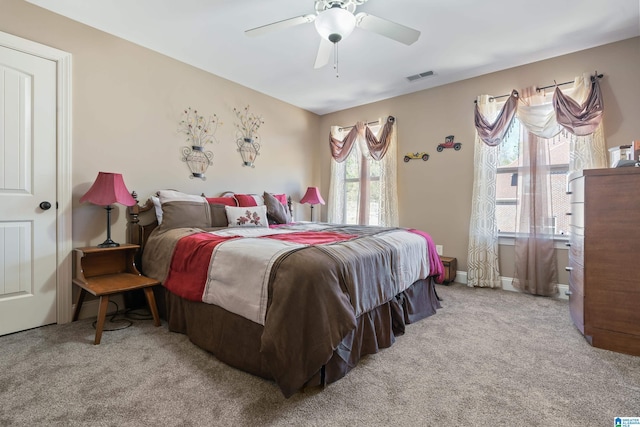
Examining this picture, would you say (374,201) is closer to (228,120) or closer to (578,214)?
(228,120)

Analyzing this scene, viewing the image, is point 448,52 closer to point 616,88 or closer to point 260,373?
point 616,88

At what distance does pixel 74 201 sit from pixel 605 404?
372 cm

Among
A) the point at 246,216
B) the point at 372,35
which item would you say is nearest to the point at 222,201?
the point at 246,216

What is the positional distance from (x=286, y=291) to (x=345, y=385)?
61 centimetres

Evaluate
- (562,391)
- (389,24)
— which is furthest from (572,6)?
(562,391)

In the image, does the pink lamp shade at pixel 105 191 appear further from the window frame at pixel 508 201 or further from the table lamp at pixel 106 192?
the window frame at pixel 508 201

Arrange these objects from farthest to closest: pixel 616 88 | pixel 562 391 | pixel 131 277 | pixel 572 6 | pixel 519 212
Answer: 1. pixel 519 212
2. pixel 616 88
3. pixel 131 277
4. pixel 572 6
5. pixel 562 391

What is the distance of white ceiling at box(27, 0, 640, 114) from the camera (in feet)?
7.54

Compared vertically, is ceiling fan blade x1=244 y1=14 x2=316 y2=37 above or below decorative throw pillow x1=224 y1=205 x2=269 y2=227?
above

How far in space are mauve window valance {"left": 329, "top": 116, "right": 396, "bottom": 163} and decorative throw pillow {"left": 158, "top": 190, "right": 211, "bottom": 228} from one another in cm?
243

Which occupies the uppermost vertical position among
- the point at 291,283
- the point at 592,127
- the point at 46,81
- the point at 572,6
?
the point at 572,6

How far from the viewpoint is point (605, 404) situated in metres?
1.38

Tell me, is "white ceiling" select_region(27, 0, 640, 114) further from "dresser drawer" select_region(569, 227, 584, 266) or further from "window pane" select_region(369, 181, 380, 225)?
"dresser drawer" select_region(569, 227, 584, 266)

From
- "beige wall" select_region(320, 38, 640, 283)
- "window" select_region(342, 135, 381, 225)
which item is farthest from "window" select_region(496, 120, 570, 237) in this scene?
"window" select_region(342, 135, 381, 225)
